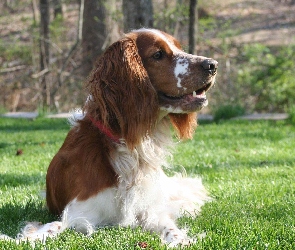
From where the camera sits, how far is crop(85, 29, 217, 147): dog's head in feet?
12.3

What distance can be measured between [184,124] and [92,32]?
10.7 m

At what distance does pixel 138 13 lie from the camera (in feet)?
30.1

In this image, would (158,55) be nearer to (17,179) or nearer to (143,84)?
(143,84)

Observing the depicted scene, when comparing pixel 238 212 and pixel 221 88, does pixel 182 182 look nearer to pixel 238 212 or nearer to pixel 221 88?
pixel 238 212

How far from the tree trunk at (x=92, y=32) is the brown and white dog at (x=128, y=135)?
10.3m

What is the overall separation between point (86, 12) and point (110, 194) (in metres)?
→ 11.3

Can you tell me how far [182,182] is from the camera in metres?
4.95

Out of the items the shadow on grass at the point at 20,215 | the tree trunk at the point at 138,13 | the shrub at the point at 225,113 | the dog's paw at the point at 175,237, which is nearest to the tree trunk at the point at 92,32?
the shrub at the point at 225,113

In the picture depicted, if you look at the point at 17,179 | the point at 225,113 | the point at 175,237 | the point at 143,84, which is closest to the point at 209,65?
the point at 143,84

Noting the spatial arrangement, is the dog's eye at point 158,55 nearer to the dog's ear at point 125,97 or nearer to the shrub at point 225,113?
the dog's ear at point 125,97

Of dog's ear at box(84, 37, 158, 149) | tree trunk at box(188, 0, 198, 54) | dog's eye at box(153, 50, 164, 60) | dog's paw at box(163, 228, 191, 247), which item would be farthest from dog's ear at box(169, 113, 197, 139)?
tree trunk at box(188, 0, 198, 54)

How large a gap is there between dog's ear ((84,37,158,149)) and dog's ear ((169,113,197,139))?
13.3 inches

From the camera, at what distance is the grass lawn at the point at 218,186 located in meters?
3.37

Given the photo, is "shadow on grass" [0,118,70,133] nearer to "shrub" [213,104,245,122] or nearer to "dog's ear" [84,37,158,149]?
"shrub" [213,104,245,122]
